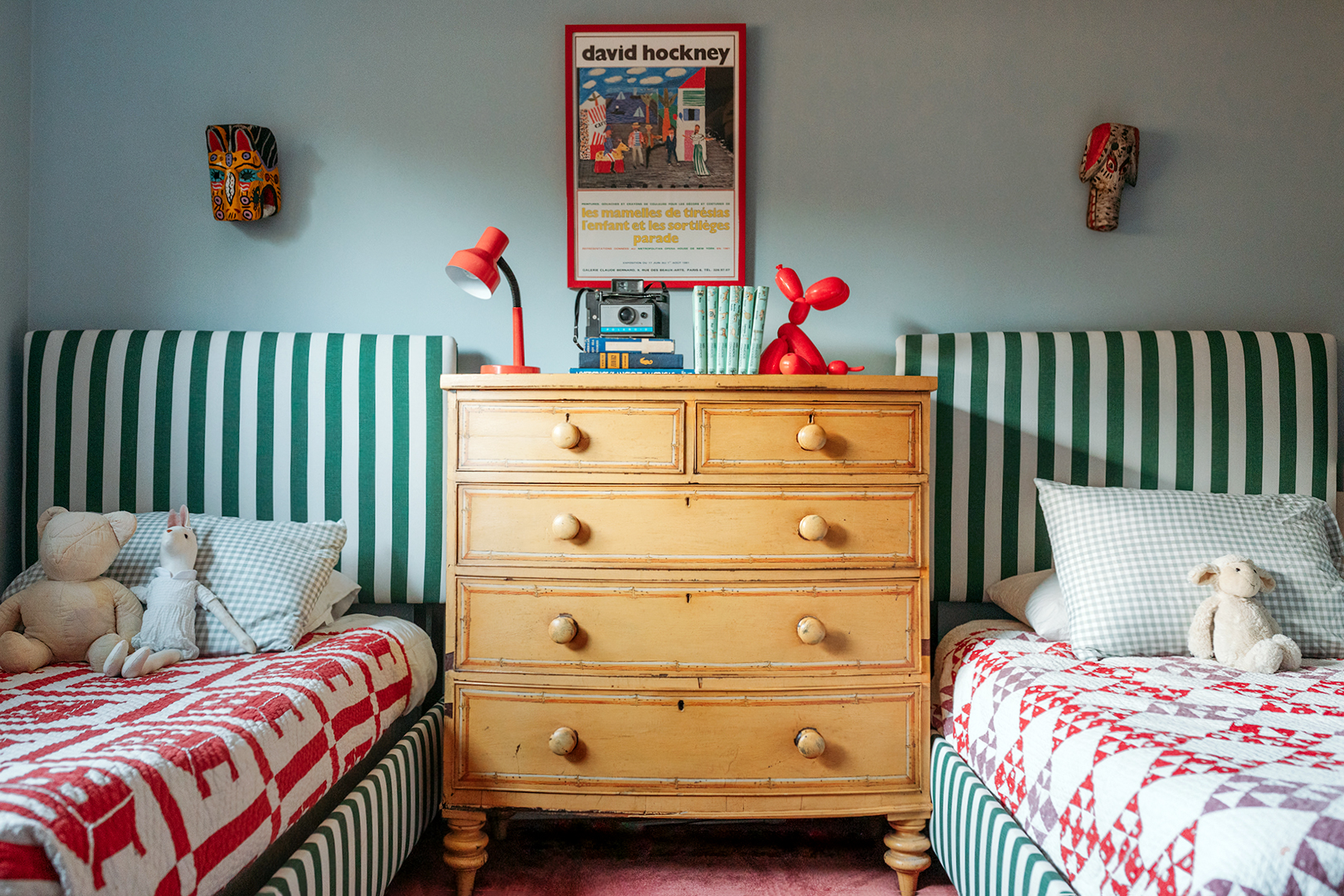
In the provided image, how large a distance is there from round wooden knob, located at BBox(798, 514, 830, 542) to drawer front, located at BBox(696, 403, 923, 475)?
11 centimetres

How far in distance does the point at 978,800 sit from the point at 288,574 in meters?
1.57

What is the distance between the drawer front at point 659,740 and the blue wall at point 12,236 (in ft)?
5.03

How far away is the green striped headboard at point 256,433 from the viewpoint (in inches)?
83.4

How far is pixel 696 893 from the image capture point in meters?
1.80

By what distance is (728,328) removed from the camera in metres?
1.88

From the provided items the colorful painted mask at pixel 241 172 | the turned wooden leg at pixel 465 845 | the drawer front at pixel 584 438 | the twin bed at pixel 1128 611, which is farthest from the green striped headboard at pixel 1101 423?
the colorful painted mask at pixel 241 172

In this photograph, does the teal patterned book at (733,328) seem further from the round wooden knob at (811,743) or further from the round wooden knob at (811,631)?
the round wooden knob at (811,743)

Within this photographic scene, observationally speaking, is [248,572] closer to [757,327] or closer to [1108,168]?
[757,327]

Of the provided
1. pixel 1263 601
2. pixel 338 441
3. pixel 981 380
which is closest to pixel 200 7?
pixel 338 441

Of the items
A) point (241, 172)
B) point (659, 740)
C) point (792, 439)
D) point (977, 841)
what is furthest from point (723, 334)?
point (241, 172)

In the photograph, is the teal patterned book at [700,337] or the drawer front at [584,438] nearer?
the drawer front at [584,438]

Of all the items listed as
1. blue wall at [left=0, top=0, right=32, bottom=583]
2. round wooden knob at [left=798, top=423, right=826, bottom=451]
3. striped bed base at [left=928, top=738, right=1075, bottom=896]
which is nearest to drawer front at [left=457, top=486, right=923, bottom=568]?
round wooden knob at [left=798, top=423, right=826, bottom=451]

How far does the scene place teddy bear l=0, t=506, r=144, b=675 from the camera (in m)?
1.57

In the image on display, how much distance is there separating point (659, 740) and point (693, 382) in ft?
2.63
